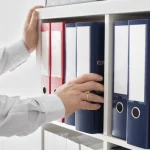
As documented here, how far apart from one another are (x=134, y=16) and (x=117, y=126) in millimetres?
374

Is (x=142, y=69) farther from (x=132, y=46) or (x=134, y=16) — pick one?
(x=134, y=16)

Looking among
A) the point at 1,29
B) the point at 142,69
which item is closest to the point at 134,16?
the point at 142,69

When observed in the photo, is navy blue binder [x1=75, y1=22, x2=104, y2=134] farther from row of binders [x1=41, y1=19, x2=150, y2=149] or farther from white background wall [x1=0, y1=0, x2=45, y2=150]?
white background wall [x1=0, y1=0, x2=45, y2=150]

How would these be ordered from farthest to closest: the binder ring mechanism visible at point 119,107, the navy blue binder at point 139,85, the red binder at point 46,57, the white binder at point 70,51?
the red binder at point 46,57, the white binder at point 70,51, the binder ring mechanism visible at point 119,107, the navy blue binder at point 139,85

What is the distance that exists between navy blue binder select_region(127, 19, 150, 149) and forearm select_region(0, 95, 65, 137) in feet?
0.84

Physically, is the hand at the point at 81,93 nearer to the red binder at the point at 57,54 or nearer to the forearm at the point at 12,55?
the red binder at the point at 57,54

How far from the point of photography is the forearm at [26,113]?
43.1 inches

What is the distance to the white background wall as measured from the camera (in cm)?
215

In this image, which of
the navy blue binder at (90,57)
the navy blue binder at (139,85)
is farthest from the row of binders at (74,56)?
the navy blue binder at (139,85)

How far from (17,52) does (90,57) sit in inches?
20.2

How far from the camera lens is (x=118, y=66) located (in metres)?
1.02

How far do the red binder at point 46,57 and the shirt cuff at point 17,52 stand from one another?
150mm

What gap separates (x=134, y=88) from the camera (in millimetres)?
959

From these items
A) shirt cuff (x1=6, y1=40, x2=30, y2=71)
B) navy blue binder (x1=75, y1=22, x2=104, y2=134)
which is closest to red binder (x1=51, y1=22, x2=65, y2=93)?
navy blue binder (x1=75, y1=22, x2=104, y2=134)
